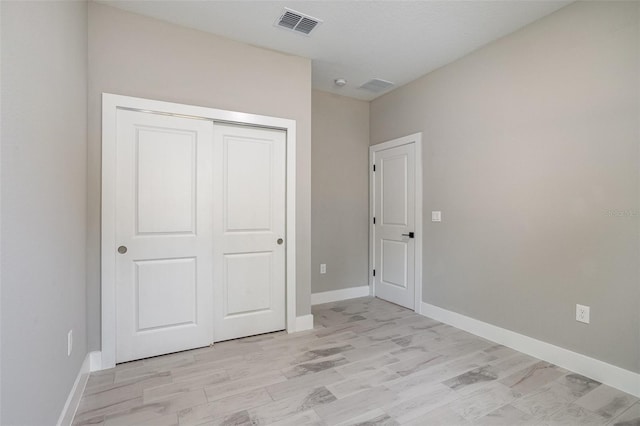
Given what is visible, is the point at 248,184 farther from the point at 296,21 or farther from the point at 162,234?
the point at 296,21

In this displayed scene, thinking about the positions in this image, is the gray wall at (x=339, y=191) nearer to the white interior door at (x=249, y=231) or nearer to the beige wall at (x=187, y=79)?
the beige wall at (x=187, y=79)

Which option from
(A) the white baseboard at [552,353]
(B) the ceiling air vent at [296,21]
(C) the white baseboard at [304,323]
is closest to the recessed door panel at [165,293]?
(C) the white baseboard at [304,323]

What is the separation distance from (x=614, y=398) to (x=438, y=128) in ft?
8.85

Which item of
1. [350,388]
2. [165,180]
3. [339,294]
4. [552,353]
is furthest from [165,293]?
[552,353]

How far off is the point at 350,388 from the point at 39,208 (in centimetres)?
202

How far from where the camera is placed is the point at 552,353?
7.99ft

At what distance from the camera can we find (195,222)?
265 centimetres

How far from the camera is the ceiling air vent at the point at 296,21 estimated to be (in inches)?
96.7

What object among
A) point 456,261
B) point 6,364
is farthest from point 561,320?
point 6,364

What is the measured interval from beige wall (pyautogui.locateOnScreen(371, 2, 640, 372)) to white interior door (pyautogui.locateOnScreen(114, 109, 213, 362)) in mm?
2516

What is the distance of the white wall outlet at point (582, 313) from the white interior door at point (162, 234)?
300cm

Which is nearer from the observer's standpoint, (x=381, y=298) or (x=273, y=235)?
(x=273, y=235)

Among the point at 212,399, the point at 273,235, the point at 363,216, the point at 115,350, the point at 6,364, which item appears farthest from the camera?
the point at 363,216

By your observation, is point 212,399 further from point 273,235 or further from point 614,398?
point 614,398
